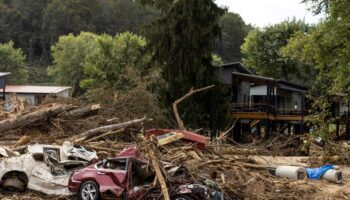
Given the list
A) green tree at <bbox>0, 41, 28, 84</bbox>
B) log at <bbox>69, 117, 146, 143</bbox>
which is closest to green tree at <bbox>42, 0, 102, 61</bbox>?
green tree at <bbox>0, 41, 28, 84</bbox>

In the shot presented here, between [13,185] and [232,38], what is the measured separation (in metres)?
101

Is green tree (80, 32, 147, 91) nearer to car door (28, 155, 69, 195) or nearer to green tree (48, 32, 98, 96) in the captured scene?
green tree (48, 32, 98, 96)

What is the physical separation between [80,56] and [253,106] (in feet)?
130

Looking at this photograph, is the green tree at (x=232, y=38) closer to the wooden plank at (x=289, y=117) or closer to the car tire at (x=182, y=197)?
the wooden plank at (x=289, y=117)

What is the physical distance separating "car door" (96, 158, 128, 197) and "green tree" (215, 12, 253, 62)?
315 feet

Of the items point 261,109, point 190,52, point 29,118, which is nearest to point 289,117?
point 261,109

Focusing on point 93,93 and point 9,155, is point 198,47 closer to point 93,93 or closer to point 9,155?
point 93,93

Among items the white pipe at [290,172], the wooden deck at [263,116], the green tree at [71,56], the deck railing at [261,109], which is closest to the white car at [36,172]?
the white pipe at [290,172]

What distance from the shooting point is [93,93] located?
22.5 metres

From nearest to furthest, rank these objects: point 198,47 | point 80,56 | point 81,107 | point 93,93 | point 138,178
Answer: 1. point 138,178
2. point 81,107
3. point 93,93
4. point 198,47
5. point 80,56

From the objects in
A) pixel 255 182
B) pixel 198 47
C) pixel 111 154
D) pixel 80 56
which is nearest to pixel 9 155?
pixel 111 154

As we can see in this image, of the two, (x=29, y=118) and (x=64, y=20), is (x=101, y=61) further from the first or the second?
(x=64, y=20)

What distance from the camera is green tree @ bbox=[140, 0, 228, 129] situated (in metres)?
27.1

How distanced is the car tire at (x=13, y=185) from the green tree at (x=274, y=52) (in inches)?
1808
